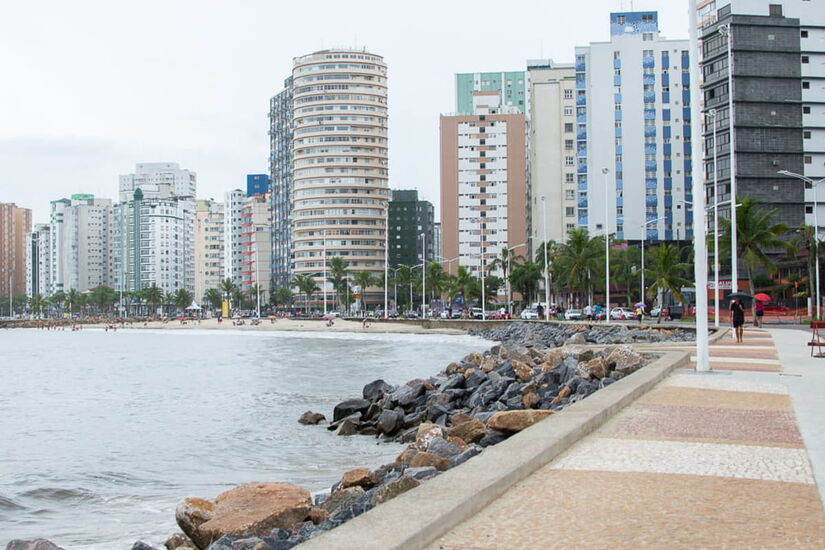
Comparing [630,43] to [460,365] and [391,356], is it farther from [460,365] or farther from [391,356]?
[460,365]

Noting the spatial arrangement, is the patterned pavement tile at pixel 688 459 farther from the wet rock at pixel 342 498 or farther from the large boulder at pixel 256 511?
the large boulder at pixel 256 511

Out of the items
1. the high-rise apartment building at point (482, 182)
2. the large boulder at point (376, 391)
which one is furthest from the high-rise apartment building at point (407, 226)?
the large boulder at point (376, 391)

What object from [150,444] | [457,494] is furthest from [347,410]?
[457,494]

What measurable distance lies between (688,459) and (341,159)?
167556mm

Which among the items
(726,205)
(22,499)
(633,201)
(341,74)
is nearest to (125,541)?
(22,499)

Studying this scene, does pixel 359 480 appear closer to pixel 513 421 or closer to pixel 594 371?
pixel 513 421

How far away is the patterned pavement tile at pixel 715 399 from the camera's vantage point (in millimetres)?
11898

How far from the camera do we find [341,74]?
172 m

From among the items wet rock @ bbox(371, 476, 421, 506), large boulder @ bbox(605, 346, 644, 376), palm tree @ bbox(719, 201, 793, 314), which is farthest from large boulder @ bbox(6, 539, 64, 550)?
palm tree @ bbox(719, 201, 793, 314)

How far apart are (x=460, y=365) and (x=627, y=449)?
16916 millimetres

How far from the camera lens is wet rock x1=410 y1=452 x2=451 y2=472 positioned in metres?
8.94

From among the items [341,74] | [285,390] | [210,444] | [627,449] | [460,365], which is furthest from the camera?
[341,74]

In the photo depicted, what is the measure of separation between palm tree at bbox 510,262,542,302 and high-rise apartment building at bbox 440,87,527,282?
92.7ft

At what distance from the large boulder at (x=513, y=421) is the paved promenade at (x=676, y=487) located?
1132 mm
